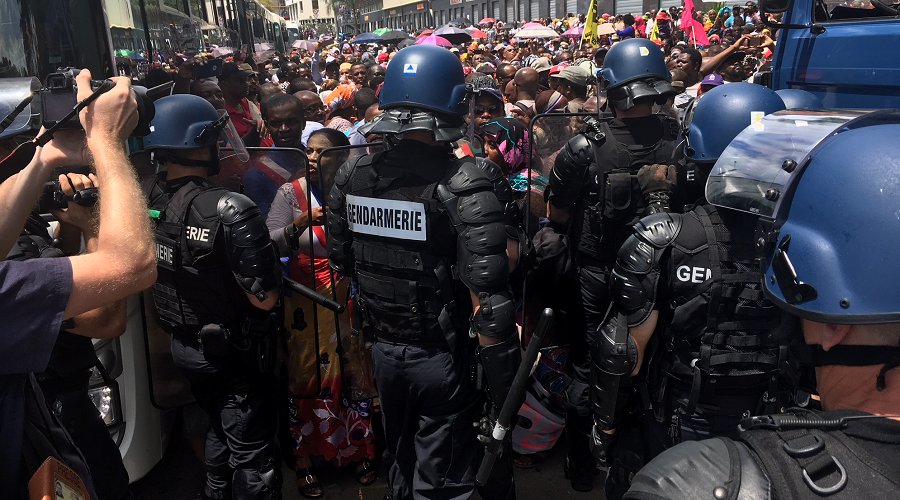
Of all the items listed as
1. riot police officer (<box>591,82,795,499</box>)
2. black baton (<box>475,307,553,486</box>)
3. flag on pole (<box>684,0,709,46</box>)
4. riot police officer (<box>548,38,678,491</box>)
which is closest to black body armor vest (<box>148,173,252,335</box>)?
black baton (<box>475,307,553,486</box>)

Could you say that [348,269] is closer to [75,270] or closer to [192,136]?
[192,136]

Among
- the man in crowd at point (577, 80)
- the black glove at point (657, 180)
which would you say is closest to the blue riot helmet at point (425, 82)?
the black glove at point (657, 180)

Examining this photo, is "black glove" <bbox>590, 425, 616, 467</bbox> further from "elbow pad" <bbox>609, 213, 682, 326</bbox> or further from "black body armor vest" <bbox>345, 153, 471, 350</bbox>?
"black body armor vest" <bbox>345, 153, 471, 350</bbox>

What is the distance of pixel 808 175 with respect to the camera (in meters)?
1.17

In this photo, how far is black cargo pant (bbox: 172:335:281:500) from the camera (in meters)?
2.96

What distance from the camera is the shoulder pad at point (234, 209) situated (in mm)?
2699

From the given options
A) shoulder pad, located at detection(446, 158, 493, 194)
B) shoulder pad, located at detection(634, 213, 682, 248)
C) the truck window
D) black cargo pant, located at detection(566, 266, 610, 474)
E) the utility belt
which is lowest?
A: black cargo pant, located at detection(566, 266, 610, 474)

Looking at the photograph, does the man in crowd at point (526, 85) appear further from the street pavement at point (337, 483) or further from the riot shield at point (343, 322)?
the street pavement at point (337, 483)

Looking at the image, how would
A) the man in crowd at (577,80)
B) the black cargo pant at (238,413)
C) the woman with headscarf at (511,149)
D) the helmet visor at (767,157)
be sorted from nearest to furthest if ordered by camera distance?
1. the helmet visor at (767,157)
2. the black cargo pant at (238,413)
3. the woman with headscarf at (511,149)
4. the man in crowd at (577,80)

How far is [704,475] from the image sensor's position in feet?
3.26

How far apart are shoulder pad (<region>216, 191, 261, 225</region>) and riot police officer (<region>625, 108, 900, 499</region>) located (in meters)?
2.12

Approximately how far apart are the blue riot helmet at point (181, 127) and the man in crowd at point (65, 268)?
1166mm

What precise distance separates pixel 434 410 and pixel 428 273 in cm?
61

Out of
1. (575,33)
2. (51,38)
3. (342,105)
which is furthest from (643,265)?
(575,33)
